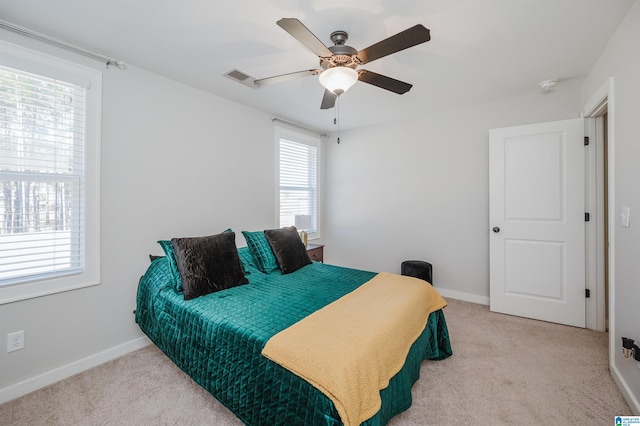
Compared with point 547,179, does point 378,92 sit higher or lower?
higher

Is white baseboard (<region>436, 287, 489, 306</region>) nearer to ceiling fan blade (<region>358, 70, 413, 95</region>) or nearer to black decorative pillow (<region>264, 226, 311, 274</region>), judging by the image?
black decorative pillow (<region>264, 226, 311, 274</region>)

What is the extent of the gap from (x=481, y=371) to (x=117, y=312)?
117 inches

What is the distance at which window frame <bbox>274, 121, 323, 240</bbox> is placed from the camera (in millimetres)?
3771

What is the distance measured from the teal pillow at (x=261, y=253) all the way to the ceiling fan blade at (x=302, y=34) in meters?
1.81

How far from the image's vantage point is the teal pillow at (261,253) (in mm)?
Result: 2676

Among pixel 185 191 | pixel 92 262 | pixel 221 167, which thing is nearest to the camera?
pixel 92 262

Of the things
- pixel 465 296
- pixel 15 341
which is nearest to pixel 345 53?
pixel 15 341

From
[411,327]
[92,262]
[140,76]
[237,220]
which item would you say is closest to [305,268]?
[237,220]

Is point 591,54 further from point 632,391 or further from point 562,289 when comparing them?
point 632,391

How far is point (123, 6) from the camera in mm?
1675

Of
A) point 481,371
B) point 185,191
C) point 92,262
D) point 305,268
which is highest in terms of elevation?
point 185,191

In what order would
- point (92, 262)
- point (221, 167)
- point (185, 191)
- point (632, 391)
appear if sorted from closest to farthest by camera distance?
point (632, 391) → point (92, 262) → point (185, 191) → point (221, 167)

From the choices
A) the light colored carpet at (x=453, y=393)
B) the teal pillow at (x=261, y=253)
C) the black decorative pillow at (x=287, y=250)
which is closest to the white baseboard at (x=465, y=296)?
the light colored carpet at (x=453, y=393)

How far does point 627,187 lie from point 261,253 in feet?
9.15
